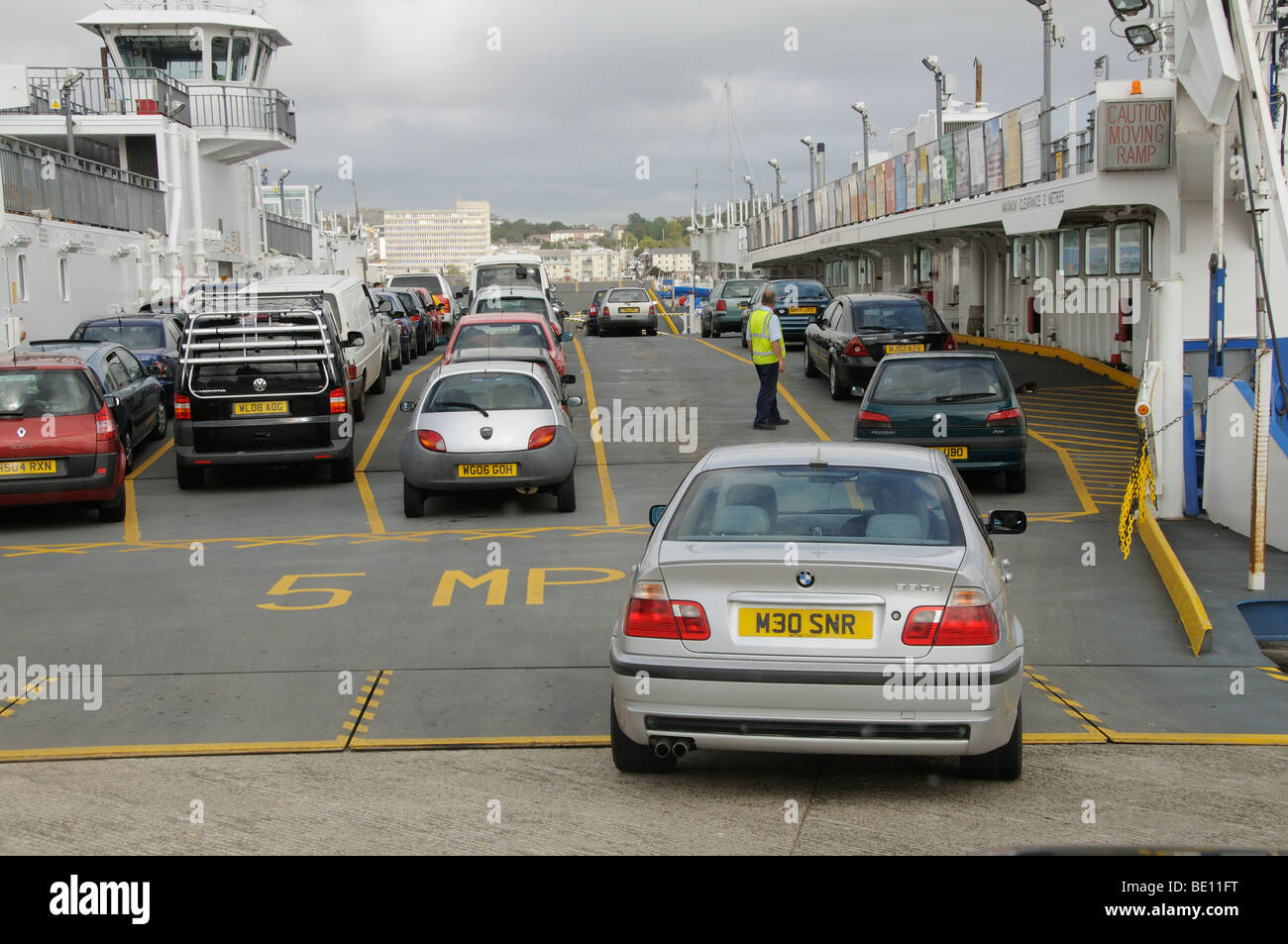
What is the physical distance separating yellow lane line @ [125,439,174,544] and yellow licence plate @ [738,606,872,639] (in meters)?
9.19

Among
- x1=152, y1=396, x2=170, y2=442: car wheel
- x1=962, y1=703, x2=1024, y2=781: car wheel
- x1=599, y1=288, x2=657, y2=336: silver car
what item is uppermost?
x1=599, y1=288, x2=657, y2=336: silver car

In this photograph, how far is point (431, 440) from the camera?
1358 centimetres

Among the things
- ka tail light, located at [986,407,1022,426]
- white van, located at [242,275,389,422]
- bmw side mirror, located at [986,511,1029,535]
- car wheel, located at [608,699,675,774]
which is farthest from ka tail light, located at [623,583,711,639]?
white van, located at [242,275,389,422]

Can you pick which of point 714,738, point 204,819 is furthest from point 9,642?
point 714,738

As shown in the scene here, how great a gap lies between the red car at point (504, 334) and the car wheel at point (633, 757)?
1444 centimetres

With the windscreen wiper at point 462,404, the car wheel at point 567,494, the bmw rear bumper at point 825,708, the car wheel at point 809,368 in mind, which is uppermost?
the windscreen wiper at point 462,404

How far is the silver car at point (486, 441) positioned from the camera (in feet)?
44.2

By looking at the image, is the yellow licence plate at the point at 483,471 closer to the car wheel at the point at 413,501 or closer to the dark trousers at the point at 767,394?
the car wheel at the point at 413,501

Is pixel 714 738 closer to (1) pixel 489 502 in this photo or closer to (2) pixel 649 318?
(1) pixel 489 502

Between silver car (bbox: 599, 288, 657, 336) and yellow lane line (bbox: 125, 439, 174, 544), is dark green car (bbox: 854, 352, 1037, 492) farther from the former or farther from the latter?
silver car (bbox: 599, 288, 657, 336)

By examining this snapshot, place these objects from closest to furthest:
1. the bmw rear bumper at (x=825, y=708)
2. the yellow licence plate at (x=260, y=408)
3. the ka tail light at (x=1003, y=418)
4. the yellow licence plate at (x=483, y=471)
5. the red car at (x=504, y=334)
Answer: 1. the bmw rear bumper at (x=825, y=708)
2. the yellow licence plate at (x=483, y=471)
3. the ka tail light at (x=1003, y=418)
4. the yellow licence plate at (x=260, y=408)
5. the red car at (x=504, y=334)

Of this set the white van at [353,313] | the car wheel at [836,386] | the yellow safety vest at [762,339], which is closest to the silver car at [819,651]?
the yellow safety vest at [762,339]

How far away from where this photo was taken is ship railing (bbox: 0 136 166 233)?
1059 inches

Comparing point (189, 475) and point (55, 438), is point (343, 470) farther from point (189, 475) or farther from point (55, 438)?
point (55, 438)
